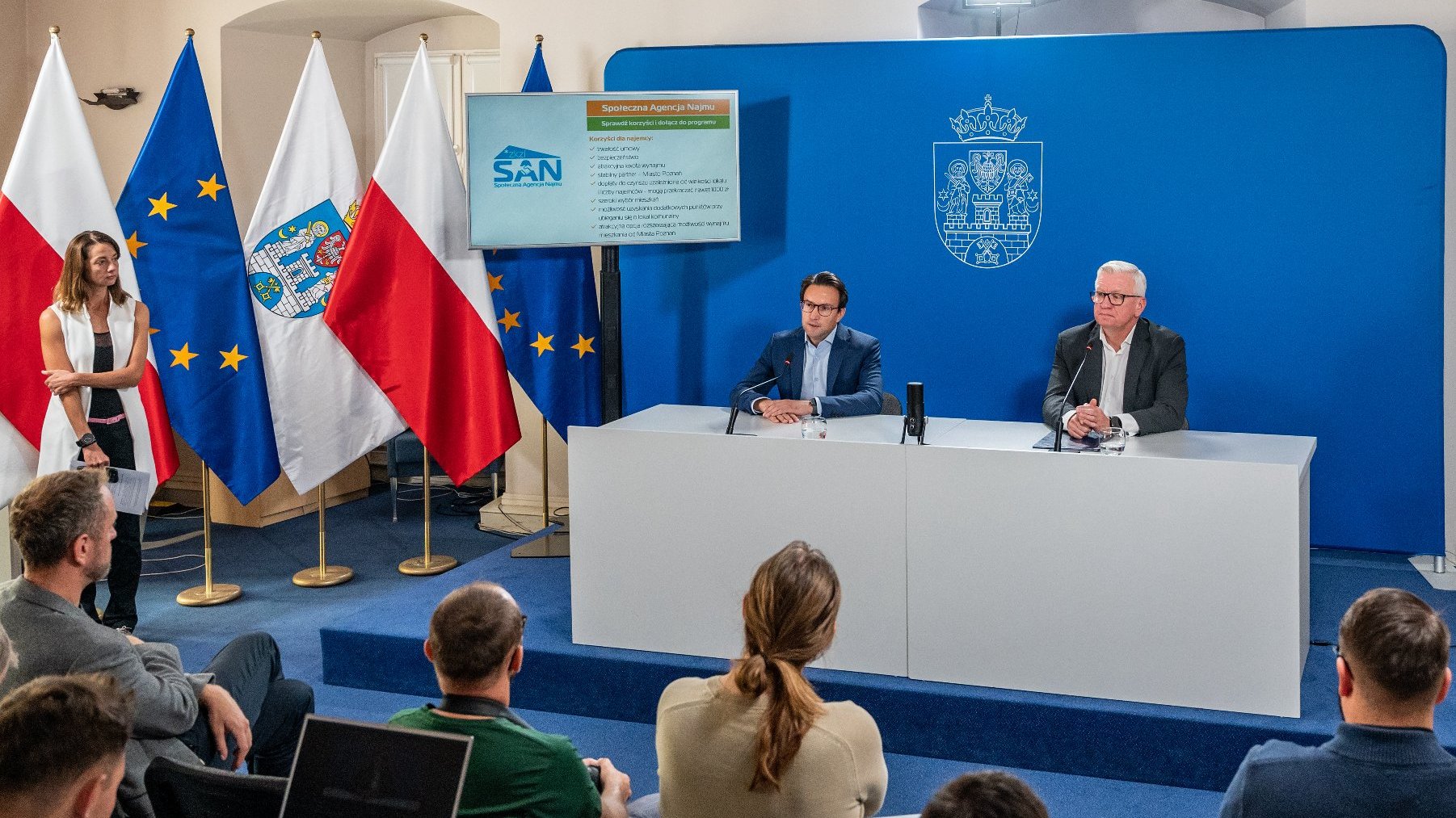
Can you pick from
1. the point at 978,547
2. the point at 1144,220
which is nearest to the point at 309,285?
→ the point at 978,547

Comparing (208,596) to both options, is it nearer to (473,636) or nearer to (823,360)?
(823,360)

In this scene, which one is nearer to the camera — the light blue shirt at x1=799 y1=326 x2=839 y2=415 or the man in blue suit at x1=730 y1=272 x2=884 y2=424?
the man in blue suit at x1=730 y1=272 x2=884 y2=424

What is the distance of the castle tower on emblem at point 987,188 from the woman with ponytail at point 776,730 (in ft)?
11.6

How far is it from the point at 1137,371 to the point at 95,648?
318 cm

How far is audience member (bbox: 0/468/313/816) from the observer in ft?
7.98

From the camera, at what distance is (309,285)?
541cm

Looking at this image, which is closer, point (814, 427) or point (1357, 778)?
point (1357, 778)

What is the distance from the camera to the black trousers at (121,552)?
4695mm

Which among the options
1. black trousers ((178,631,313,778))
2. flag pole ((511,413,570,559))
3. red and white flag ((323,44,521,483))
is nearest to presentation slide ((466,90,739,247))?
red and white flag ((323,44,521,483))

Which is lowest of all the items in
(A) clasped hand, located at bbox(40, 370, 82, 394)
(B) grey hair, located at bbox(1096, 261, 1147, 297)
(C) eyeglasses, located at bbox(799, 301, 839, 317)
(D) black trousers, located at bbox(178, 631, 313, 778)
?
(D) black trousers, located at bbox(178, 631, 313, 778)

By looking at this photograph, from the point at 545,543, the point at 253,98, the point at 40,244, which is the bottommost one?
the point at 545,543

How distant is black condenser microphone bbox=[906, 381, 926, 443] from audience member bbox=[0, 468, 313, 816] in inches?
75.0

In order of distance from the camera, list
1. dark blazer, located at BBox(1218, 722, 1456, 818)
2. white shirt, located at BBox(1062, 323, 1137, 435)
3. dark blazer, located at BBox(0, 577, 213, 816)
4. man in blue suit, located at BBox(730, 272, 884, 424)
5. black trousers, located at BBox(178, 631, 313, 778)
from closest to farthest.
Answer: dark blazer, located at BBox(1218, 722, 1456, 818), dark blazer, located at BBox(0, 577, 213, 816), black trousers, located at BBox(178, 631, 313, 778), white shirt, located at BBox(1062, 323, 1137, 435), man in blue suit, located at BBox(730, 272, 884, 424)

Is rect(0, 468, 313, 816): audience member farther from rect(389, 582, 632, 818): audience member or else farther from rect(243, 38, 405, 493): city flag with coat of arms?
rect(243, 38, 405, 493): city flag with coat of arms
